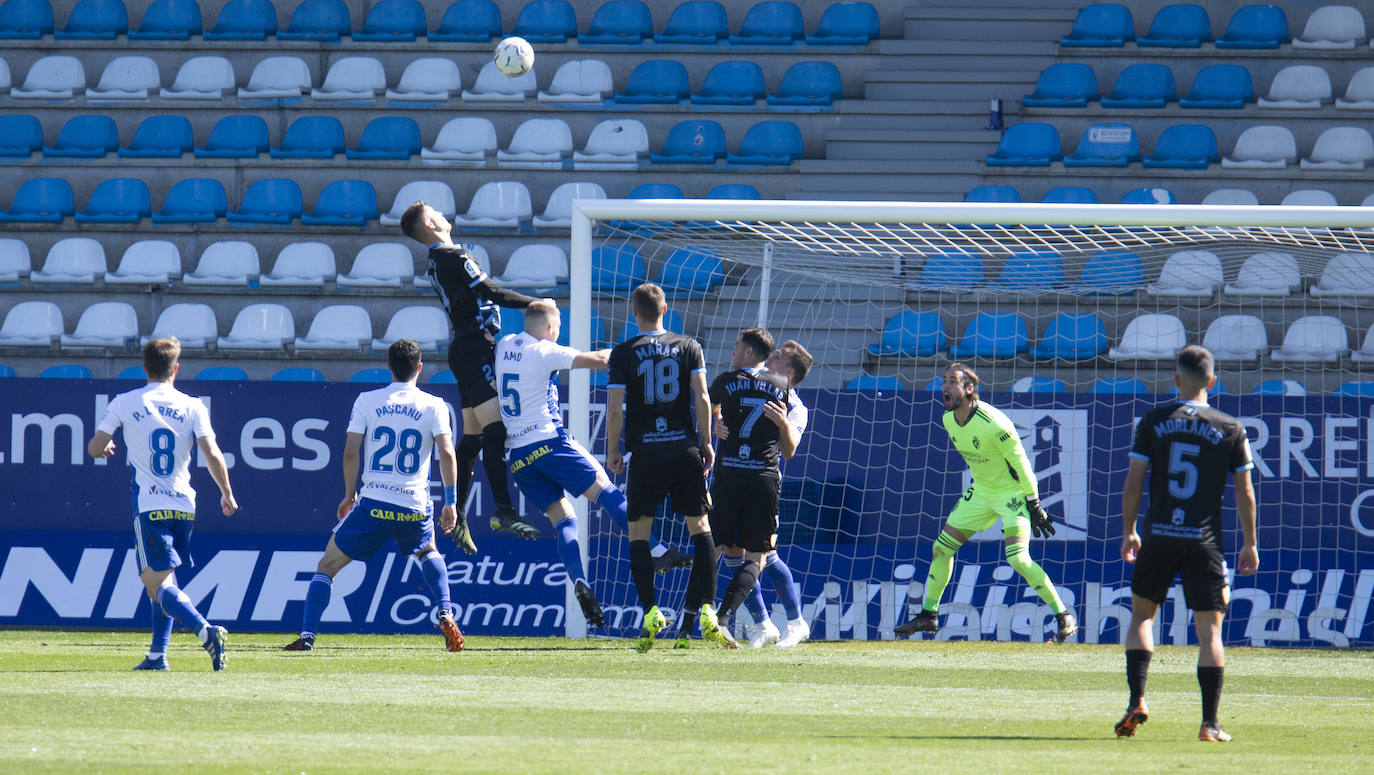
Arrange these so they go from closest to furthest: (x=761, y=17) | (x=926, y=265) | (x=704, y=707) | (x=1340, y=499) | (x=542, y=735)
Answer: (x=542, y=735), (x=704, y=707), (x=1340, y=499), (x=926, y=265), (x=761, y=17)

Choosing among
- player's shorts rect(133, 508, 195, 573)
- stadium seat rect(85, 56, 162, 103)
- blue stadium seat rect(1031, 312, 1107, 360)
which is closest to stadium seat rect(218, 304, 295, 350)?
stadium seat rect(85, 56, 162, 103)

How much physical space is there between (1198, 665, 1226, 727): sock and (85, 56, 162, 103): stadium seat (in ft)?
51.7

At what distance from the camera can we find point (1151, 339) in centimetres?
1487

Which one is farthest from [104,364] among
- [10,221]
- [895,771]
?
[895,771]

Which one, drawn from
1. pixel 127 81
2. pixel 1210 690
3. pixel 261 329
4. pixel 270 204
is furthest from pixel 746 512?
pixel 127 81

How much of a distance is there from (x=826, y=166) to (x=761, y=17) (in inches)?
105

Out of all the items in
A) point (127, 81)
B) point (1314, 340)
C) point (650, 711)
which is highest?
point (127, 81)

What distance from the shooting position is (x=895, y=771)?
5504 millimetres

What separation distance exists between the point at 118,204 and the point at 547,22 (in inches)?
224

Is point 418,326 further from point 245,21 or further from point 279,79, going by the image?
point 245,21

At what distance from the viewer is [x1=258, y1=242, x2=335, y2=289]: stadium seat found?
16.9m

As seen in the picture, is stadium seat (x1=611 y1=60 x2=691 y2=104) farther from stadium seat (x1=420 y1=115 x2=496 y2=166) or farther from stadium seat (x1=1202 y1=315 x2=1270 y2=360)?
stadium seat (x1=1202 y1=315 x2=1270 y2=360)

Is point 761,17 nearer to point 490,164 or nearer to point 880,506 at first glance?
point 490,164

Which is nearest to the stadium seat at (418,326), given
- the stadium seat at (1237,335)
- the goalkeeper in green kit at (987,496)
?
the goalkeeper in green kit at (987,496)
